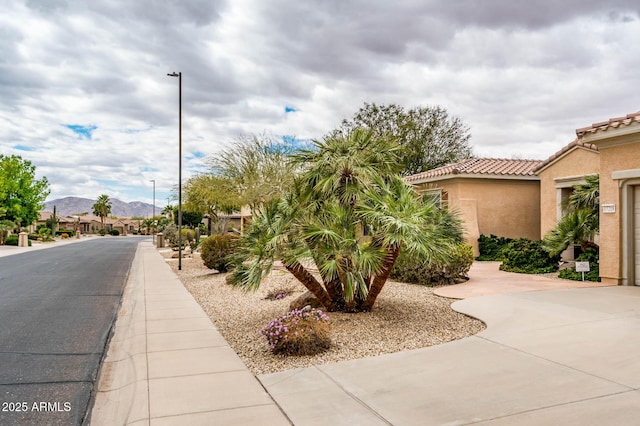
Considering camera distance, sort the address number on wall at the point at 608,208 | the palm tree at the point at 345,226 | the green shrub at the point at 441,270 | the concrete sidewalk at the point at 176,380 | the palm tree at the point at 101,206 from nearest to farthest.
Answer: the concrete sidewalk at the point at 176,380
the palm tree at the point at 345,226
the address number on wall at the point at 608,208
the green shrub at the point at 441,270
the palm tree at the point at 101,206

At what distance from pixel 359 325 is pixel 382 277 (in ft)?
3.15

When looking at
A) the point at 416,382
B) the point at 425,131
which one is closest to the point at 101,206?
the point at 425,131

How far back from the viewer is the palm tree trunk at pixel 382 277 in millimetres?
7992

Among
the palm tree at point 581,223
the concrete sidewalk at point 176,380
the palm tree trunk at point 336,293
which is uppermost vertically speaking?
the palm tree at point 581,223

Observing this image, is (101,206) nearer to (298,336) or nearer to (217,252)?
(217,252)

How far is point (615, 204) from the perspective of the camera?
1164 cm

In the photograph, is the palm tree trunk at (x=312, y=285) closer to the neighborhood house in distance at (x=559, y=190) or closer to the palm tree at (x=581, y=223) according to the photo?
the neighborhood house in distance at (x=559, y=190)

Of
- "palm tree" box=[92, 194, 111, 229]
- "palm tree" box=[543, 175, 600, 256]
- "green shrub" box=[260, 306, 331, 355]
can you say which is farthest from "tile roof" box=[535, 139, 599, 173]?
"palm tree" box=[92, 194, 111, 229]

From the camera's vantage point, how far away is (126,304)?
39.7ft

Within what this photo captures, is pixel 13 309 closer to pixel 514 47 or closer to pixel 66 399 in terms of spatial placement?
pixel 66 399

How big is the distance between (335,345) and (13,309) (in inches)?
335

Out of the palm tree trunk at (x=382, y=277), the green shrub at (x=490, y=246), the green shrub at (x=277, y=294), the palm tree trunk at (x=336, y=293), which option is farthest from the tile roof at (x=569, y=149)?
the palm tree trunk at (x=336, y=293)

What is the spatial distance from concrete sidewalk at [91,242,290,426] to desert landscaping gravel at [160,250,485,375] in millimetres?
333

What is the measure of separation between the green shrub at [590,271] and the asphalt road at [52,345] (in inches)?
450
